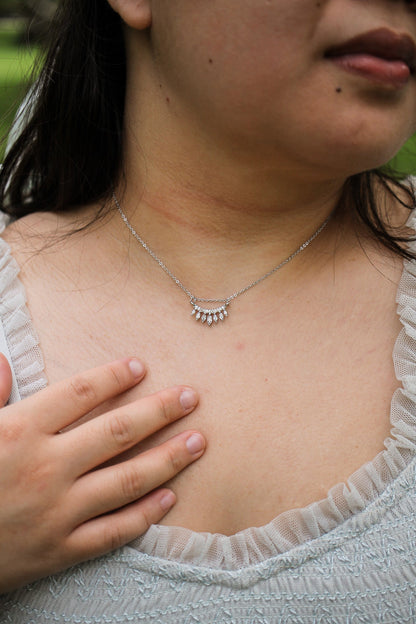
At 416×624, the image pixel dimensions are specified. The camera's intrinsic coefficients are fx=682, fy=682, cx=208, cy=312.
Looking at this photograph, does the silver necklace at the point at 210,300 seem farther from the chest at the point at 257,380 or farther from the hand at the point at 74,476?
the hand at the point at 74,476

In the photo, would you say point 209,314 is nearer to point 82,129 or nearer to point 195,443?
point 195,443

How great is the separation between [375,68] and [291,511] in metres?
0.60

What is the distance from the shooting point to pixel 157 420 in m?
0.96

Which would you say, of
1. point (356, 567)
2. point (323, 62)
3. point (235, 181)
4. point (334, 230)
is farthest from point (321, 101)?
point (356, 567)

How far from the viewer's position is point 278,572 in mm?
919

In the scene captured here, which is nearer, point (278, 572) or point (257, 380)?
point (278, 572)

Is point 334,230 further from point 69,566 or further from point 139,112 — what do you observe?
point 69,566

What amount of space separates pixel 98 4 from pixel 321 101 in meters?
0.53

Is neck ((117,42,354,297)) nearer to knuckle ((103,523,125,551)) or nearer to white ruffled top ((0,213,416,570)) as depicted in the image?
white ruffled top ((0,213,416,570))

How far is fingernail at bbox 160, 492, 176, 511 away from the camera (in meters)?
0.95

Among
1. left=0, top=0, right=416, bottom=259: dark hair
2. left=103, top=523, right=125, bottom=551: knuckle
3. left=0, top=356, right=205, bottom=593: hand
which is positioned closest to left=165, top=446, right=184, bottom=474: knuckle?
left=0, top=356, right=205, bottom=593: hand

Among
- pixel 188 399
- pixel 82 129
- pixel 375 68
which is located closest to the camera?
pixel 375 68

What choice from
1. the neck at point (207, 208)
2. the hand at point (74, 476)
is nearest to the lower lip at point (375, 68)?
the neck at point (207, 208)

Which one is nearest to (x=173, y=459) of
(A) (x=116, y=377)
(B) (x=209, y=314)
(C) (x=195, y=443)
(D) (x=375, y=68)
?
(C) (x=195, y=443)
